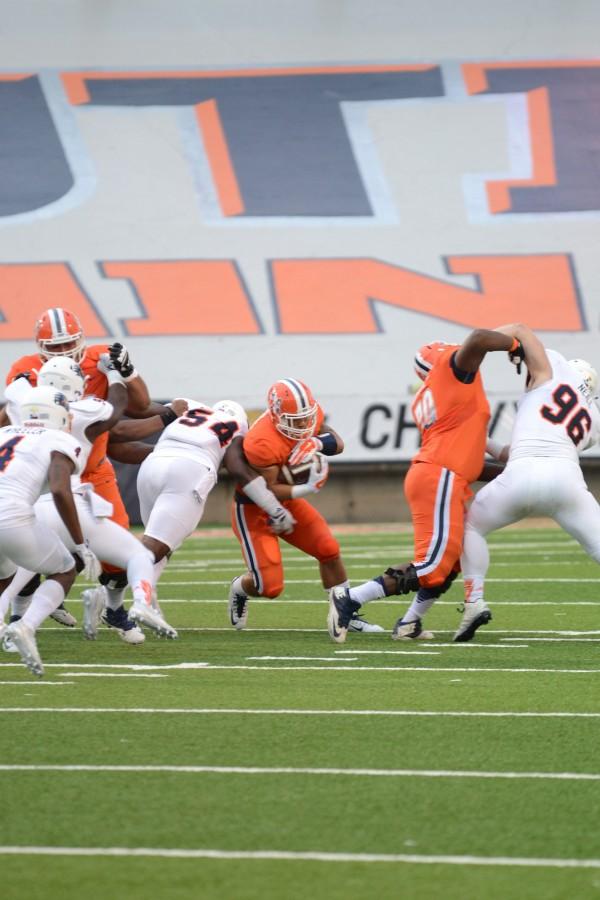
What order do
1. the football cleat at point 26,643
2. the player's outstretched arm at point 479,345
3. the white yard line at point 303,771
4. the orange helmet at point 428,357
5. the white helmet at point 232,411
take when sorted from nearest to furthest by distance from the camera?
1. the white yard line at point 303,771
2. the football cleat at point 26,643
3. the player's outstretched arm at point 479,345
4. the orange helmet at point 428,357
5. the white helmet at point 232,411

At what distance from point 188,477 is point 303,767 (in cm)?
379

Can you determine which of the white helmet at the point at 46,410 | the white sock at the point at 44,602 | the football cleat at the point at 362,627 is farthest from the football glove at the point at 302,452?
the white sock at the point at 44,602

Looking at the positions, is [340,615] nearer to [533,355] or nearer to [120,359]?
[533,355]

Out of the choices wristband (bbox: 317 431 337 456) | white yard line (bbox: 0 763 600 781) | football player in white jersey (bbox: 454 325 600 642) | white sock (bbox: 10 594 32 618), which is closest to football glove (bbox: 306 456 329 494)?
wristband (bbox: 317 431 337 456)

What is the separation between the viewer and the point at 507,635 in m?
8.77

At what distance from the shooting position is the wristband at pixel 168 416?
9570mm

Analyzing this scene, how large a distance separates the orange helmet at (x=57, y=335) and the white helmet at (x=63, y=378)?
0.95 m

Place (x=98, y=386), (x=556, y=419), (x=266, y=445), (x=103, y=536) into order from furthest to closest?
(x=98, y=386) → (x=266, y=445) → (x=556, y=419) → (x=103, y=536)

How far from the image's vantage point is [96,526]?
26.2 ft

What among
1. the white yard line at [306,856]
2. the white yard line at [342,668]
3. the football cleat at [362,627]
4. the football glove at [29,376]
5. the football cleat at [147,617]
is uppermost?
the white yard line at [306,856]

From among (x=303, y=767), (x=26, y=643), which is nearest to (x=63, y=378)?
(x=26, y=643)

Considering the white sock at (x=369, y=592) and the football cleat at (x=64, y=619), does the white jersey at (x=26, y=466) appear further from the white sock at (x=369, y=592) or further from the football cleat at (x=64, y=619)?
the football cleat at (x=64, y=619)

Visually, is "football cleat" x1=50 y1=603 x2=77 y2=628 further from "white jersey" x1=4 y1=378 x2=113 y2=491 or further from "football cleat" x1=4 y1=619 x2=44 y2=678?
"football cleat" x1=4 y1=619 x2=44 y2=678

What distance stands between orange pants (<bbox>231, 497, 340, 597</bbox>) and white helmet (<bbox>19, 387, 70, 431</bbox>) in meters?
1.78
